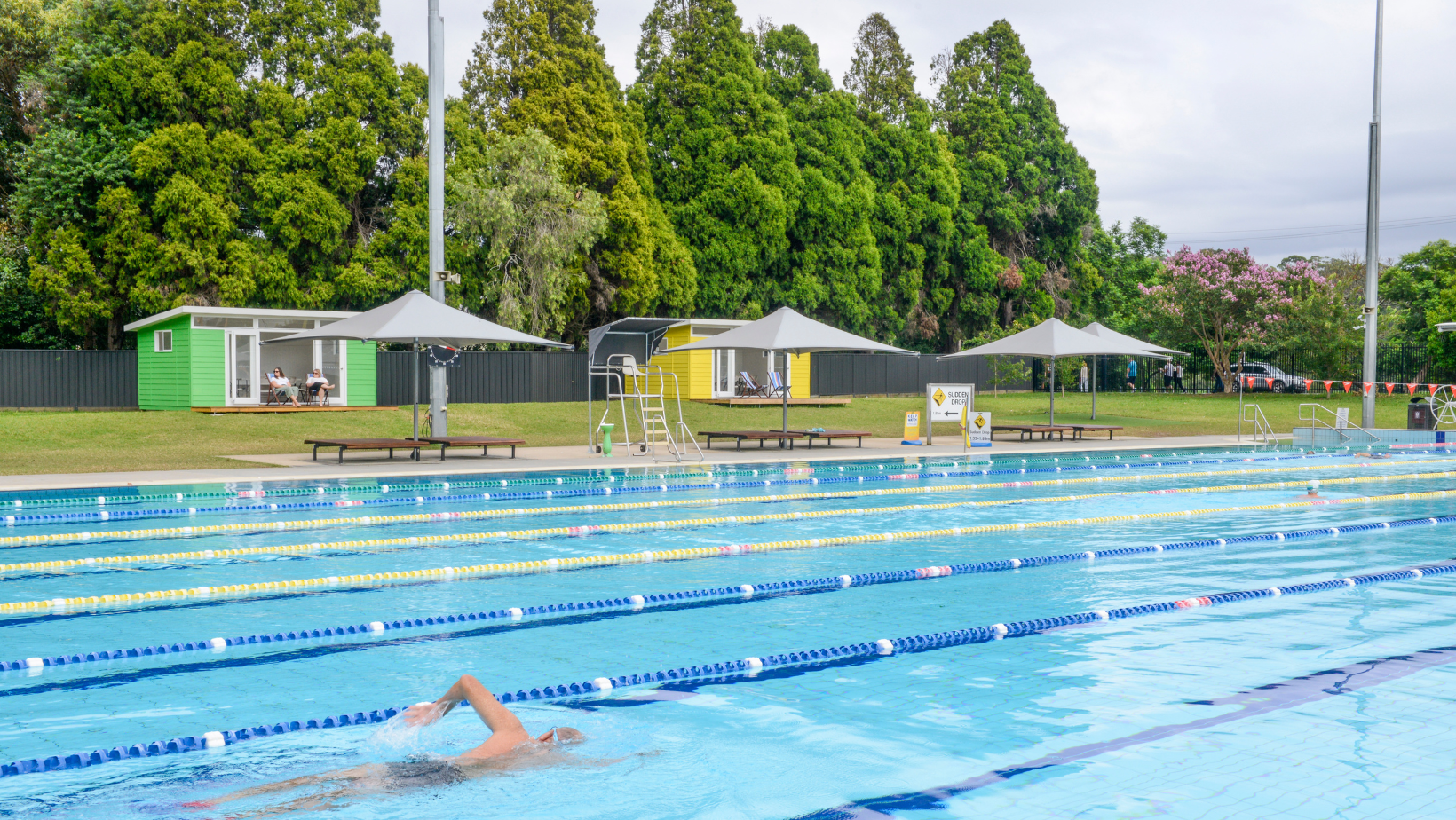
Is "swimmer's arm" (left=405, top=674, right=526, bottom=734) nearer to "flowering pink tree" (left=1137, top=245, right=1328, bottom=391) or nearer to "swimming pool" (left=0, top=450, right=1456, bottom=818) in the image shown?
"swimming pool" (left=0, top=450, right=1456, bottom=818)

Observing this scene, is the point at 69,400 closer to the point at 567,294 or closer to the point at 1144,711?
the point at 567,294

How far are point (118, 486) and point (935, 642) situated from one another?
10963 millimetres

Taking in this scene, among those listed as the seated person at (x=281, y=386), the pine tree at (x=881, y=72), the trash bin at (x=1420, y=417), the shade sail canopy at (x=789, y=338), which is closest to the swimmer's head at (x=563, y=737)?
the shade sail canopy at (x=789, y=338)

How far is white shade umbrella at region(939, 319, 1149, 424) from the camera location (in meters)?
23.5

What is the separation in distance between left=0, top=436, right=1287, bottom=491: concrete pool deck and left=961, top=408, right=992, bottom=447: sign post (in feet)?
0.93

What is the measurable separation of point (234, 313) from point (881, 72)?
2793cm

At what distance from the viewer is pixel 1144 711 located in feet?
17.0

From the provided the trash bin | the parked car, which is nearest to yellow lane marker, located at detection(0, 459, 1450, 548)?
the trash bin

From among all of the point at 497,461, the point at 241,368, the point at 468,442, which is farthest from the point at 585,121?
the point at 497,461

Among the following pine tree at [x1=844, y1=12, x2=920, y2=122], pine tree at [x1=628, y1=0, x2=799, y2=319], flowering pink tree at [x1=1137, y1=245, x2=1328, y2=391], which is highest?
pine tree at [x1=844, y1=12, x2=920, y2=122]

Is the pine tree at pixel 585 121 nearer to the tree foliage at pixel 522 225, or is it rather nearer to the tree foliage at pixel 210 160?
the tree foliage at pixel 522 225

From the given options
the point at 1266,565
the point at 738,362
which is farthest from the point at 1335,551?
the point at 738,362

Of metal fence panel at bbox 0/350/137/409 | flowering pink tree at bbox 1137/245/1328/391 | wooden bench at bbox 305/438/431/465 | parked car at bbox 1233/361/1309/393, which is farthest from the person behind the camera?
parked car at bbox 1233/361/1309/393

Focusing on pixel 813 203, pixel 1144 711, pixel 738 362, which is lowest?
pixel 1144 711
